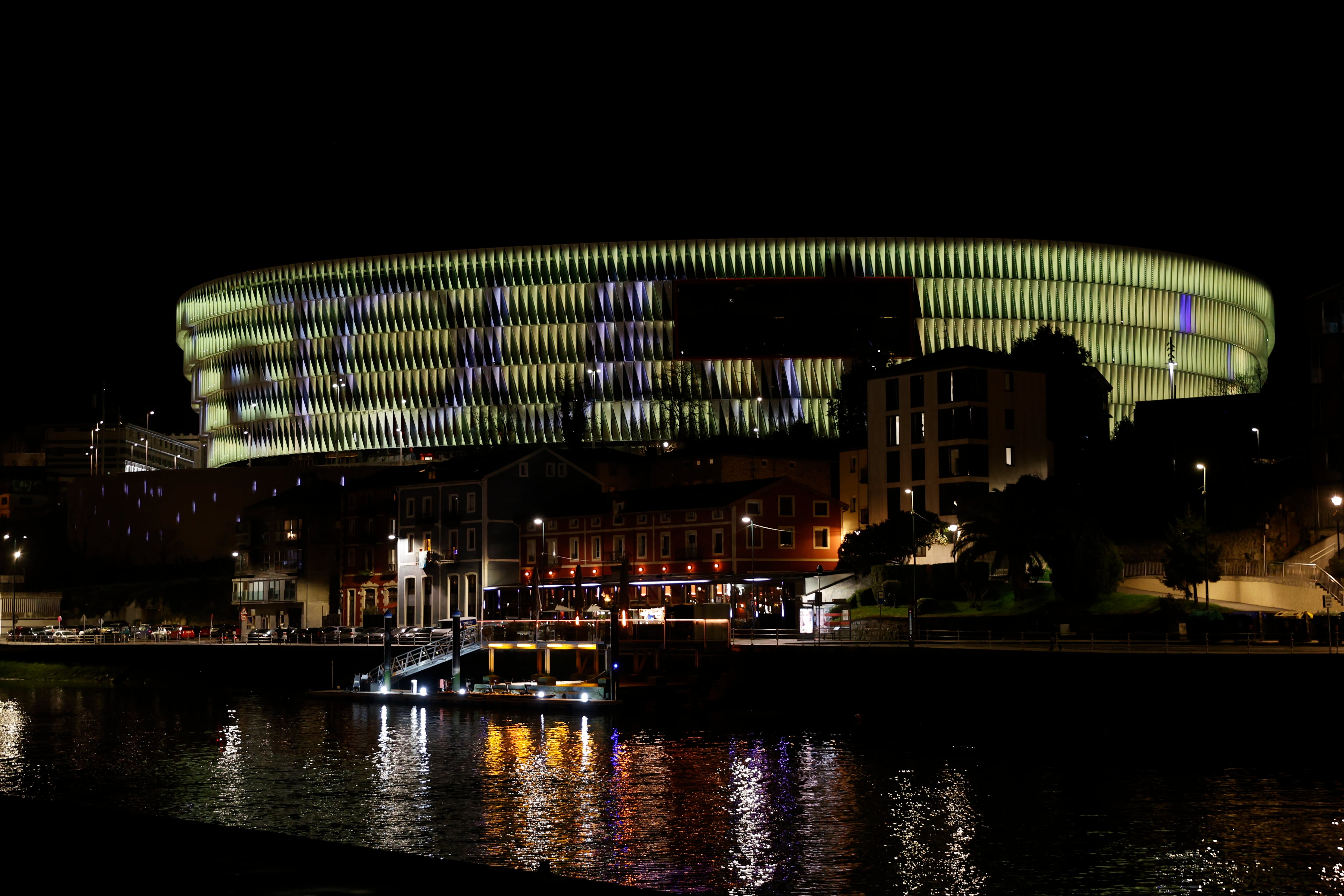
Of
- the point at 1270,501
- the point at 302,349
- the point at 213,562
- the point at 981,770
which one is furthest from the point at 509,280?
the point at 981,770

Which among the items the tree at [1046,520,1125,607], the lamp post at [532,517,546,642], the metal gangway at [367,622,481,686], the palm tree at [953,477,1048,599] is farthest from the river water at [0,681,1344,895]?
the lamp post at [532,517,546,642]

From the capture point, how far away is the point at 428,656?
8681 centimetres

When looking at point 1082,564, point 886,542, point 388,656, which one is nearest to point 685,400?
point 886,542

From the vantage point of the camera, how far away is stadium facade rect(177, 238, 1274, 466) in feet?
511

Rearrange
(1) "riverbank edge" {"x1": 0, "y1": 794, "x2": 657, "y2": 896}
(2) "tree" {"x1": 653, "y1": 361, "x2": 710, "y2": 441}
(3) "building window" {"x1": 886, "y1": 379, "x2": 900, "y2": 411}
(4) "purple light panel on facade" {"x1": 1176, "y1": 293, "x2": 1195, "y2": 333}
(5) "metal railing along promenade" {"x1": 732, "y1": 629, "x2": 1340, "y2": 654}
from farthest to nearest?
(4) "purple light panel on facade" {"x1": 1176, "y1": 293, "x2": 1195, "y2": 333} < (2) "tree" {"x1": 653, "y1": 361, "x2": 710, "y2": 441} < (3) "building window" {"x1": 886, "y1": 379, "x2": 900, "y2": 411} < (5) "metal railing along promenade" {"x1": 732, "y1": 629, "x2": 1340, "y2": 654} < (1) "riverbank edge" {"x1": 0, "y1": 794, "x2": 657, "y2": 896}

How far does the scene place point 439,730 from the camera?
6638cm

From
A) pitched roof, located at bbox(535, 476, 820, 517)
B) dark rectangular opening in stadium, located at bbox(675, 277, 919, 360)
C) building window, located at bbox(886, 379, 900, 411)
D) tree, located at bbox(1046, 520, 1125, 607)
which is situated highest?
dark rectangular opening in stadium, located at bbox(675, 277, 919, 360)

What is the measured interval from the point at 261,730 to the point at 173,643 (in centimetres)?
4422

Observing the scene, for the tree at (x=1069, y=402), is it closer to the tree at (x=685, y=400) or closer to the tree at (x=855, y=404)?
the tree at (x=855, y=404)

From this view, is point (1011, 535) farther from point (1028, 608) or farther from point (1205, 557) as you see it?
point (1205, 557)

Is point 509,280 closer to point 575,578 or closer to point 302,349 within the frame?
point 302,349

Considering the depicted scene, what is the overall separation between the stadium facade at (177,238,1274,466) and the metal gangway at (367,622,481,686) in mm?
72456

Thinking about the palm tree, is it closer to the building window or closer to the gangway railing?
the building window

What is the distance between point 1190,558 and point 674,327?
8951 centimetres
